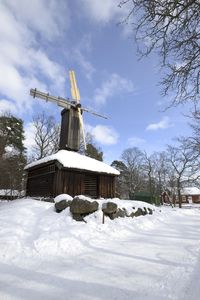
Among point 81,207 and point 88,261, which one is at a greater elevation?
point 81,207

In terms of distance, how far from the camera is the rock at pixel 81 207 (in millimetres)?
10235

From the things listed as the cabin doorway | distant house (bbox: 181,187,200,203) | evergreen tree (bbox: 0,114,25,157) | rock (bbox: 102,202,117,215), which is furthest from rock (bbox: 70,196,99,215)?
distant house (bbox: 181,187,200,203)

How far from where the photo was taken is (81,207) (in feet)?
33.8

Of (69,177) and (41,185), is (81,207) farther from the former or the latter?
(41,185)

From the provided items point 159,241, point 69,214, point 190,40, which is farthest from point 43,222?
point 190,40

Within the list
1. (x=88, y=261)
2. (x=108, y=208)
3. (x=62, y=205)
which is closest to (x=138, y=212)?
(x=108, y=208)

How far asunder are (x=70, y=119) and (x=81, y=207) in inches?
390

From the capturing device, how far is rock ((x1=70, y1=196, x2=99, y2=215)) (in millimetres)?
10235

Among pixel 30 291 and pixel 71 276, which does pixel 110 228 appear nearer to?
pixel 71 276

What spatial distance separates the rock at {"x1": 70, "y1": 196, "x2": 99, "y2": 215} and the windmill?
7801 mm

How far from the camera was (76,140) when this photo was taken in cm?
1844

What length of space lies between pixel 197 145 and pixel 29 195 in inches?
519

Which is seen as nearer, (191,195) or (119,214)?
(119,214)

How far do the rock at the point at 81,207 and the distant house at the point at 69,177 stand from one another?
165 inches
